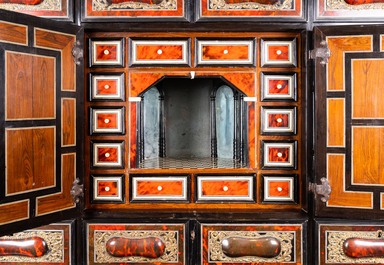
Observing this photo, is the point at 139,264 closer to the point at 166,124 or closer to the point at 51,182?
the point at 51,182

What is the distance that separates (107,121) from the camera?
7.97ft

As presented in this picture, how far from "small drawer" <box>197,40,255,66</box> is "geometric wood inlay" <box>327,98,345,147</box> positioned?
69 cm

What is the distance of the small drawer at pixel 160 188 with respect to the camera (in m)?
2.44

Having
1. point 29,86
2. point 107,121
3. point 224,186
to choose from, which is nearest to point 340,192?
point 224,186

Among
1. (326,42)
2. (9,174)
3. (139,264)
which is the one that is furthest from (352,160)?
(9,174)

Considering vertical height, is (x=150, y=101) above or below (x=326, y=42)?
below

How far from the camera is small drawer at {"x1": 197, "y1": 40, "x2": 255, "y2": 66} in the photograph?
94.4 inches

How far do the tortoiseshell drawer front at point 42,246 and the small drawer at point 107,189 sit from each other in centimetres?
29

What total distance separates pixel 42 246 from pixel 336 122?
93.9 inches

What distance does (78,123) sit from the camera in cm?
222

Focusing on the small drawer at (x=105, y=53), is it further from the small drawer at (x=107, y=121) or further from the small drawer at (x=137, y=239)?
the small drawer at (x=137, y=239)

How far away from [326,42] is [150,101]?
1.77m

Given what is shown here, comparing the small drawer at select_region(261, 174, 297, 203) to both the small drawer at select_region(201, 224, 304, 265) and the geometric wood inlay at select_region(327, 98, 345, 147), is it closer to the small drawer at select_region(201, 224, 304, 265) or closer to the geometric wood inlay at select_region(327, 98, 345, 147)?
the small drawer at select_region(201, 224, 304, 265)

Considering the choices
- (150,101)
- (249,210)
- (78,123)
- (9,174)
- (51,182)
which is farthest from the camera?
(150,101)
